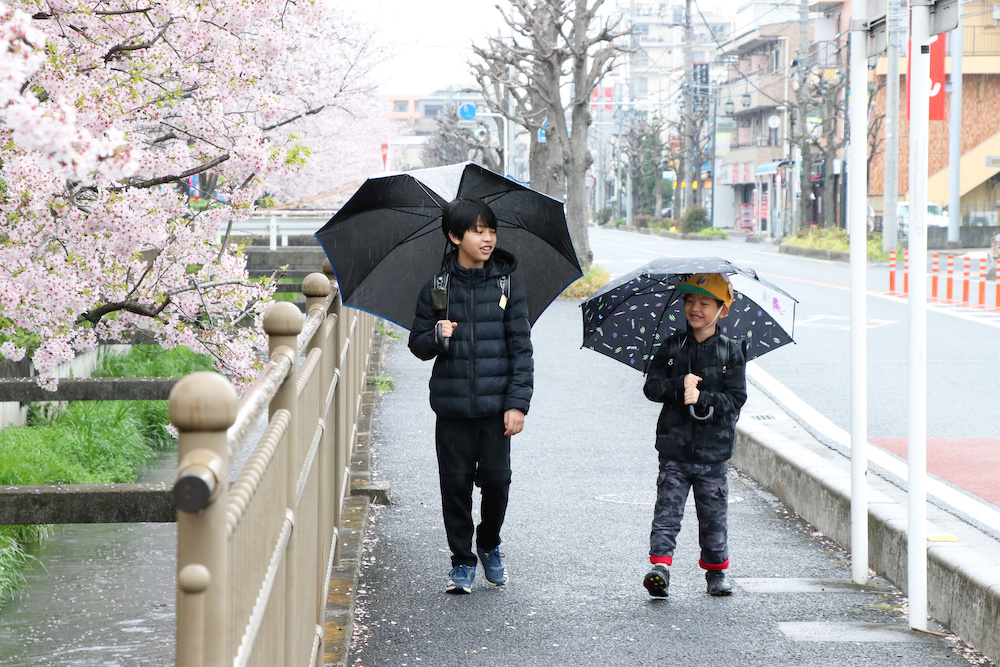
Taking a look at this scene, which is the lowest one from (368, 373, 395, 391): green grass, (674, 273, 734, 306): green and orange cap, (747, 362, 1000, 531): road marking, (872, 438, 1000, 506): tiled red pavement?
(872, 438, 1000, 506): tiled red pavement

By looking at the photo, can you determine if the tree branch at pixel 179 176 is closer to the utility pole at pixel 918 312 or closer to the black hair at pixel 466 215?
the black hair at pixel 466 215

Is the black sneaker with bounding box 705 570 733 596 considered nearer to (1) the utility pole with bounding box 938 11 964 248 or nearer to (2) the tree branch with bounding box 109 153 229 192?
(2) the tree branch with bounding box 109 153 229 192

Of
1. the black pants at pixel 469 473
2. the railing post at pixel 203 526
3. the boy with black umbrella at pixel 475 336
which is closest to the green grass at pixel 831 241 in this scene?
the black pants at pixel 469 473

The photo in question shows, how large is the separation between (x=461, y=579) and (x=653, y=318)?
1.38 meters

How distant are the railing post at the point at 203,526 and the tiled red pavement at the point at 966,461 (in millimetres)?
5292

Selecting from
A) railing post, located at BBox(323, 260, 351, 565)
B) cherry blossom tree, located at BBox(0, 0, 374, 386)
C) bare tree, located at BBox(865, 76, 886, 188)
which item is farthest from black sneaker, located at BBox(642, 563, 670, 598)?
bare tree, located at BBox(865, 76, 886, 188)

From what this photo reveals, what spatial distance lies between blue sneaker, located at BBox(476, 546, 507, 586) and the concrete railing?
2.25 ft

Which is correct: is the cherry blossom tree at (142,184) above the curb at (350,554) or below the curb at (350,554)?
above

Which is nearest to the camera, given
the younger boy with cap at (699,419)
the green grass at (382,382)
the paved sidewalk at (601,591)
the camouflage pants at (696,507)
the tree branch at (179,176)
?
the paved sidewalk at (601,591)

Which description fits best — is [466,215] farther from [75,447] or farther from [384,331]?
[384,331]

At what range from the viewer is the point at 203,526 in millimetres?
1619

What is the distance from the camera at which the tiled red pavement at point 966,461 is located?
6.50m

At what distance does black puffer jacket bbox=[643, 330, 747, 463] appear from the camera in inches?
185

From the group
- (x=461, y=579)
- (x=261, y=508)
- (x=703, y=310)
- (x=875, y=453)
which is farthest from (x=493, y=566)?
(x=875, y=453)
